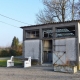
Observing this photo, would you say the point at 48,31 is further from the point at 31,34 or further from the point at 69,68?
the point at 69,68

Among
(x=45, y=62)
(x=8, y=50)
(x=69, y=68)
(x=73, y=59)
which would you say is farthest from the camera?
(x=8, y=50)

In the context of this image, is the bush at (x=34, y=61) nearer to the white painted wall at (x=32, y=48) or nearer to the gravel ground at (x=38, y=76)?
the white painted wall at (x=32, y=48)

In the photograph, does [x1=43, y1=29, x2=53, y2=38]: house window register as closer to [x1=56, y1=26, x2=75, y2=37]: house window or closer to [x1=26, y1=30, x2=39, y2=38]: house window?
[x1=56, y1=26, x2=75, y2=37]: house window

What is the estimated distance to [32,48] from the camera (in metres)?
20.9

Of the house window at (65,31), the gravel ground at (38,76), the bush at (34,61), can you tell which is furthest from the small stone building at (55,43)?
Answer: the gravel ground at (38,76)

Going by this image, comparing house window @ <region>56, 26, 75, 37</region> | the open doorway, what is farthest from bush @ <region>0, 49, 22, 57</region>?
house window @ <region>56, 26, 75, 37</region>

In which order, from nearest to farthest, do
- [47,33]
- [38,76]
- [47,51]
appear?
[38,76] → [47,33] → [47,51]

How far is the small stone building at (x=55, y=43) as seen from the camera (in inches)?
703

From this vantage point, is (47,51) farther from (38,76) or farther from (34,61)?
(38,76)

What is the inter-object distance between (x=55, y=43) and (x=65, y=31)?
70.3 inches

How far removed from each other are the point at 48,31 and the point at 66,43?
294cm

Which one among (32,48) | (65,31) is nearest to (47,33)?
(65,31)

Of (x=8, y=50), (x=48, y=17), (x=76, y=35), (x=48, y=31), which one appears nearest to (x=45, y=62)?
(x=48, y=31)

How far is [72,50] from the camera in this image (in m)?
18.0
